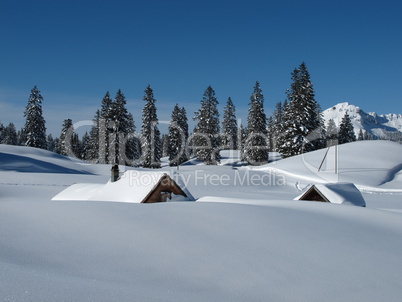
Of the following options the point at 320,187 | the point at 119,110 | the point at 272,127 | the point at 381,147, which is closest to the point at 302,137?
the point at 381,147

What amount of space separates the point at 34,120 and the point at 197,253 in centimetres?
5173

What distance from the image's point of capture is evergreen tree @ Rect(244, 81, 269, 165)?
154ft

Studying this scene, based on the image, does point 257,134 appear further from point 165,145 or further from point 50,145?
point 50,145

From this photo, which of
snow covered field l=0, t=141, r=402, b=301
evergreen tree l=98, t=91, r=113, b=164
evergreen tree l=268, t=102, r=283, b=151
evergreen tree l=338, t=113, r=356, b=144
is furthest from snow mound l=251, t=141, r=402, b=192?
evergreen tree l=268, t=102, r=283, b=151

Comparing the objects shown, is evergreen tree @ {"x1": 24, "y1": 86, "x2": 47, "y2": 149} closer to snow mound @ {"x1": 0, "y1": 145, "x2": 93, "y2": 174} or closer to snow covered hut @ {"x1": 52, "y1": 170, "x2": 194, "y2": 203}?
snow mound @ {"x1": 0, "y1": 145, "x2": 93, "y2": 174}

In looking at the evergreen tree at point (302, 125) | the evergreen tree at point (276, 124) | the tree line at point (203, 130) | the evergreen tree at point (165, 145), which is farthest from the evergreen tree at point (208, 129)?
the evergreen tree at point (165, 145)

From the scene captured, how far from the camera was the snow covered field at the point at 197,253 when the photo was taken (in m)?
3.46

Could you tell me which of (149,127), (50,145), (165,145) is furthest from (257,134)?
(50,145)

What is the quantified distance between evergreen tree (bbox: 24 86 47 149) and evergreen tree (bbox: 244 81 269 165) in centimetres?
3215

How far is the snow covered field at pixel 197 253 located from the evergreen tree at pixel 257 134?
38615mm

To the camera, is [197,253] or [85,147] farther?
[85,147]

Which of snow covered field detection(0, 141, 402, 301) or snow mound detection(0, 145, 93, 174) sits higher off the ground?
snow mound detection(0, 145, 93, 174)

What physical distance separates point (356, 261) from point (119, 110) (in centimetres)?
4183

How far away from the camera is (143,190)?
33.1 feet
